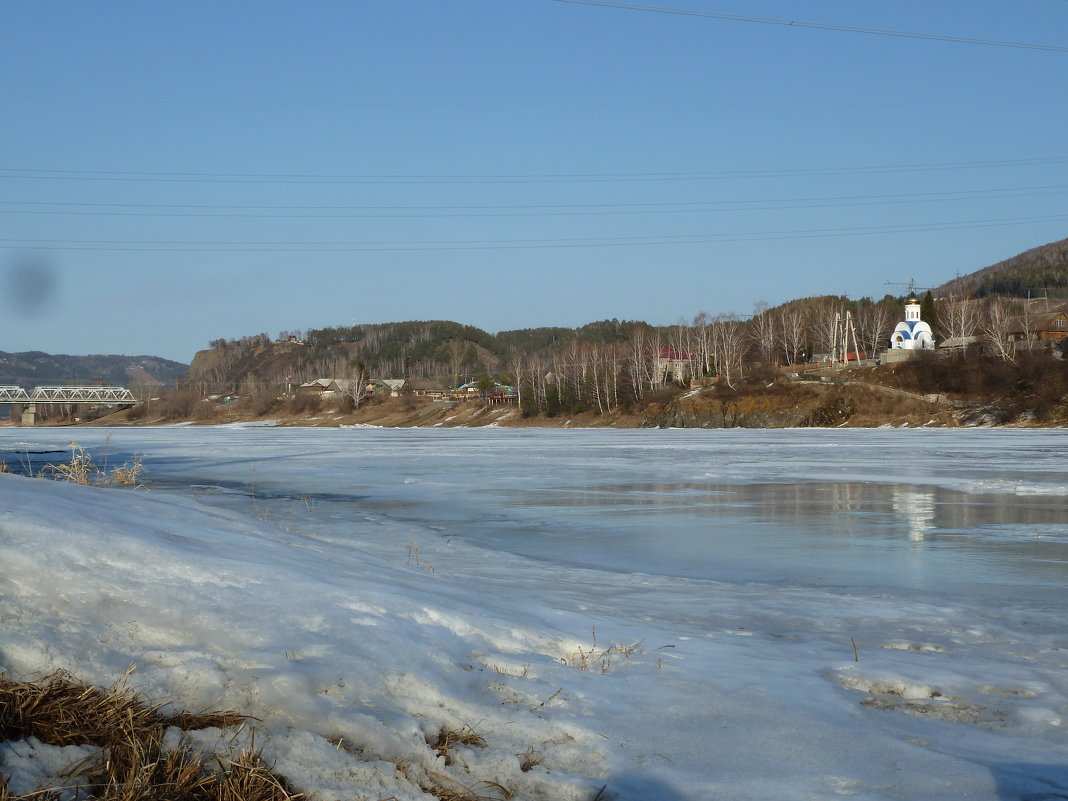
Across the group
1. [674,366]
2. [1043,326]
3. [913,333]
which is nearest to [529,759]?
[913,333]

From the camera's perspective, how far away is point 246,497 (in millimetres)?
16719

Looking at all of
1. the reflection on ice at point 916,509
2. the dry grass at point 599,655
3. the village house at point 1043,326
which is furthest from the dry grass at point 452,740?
the village house at point 1043,326

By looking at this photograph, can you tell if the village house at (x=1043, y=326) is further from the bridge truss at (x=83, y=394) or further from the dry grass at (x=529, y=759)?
the bridge truss at (x=83, y=394)

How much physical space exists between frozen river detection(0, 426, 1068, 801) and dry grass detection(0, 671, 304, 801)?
21 centimetres

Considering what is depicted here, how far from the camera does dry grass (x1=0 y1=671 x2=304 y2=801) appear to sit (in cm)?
291

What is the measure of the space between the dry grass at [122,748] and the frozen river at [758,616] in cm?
21

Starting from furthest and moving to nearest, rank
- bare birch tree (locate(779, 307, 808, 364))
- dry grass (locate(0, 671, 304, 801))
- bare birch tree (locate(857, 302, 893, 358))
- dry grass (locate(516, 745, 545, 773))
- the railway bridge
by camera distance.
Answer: the railway bridge < bare birch tree (locate(857, 302, 893, 358)) < bare birch tree (locate(779, 307, 808, 364)) < dry grass (locate(516, 745, 545, 773)) < dry grass (locate(0, 671, 304, 801))

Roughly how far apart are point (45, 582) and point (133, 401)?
543ft

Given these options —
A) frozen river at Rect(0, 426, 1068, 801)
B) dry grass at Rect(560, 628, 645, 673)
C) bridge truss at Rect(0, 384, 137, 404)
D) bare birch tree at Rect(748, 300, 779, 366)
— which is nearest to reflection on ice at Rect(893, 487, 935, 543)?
frozen river at Rect(0, 426, 1068, 801)

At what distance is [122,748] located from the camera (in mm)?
3074

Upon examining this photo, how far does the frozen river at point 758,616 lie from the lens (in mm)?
3791

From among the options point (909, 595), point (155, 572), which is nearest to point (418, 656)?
point (155, 572)

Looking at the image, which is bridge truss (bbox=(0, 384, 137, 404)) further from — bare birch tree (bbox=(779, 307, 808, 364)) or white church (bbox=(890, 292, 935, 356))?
white church (bbox=(890, 292, 935, 356))

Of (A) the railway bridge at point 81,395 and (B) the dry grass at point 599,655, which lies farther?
(A) the railway bridge at point 81,395
